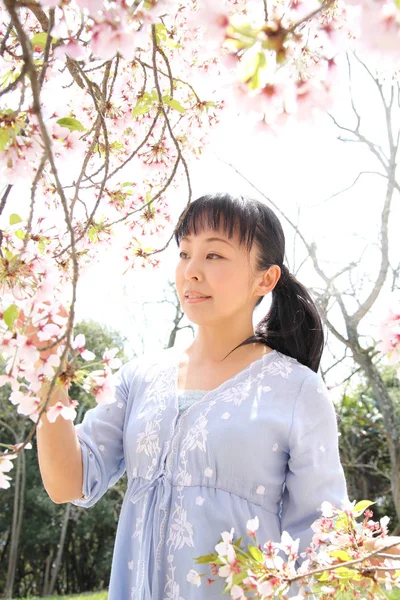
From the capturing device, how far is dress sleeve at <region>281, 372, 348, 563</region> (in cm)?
126

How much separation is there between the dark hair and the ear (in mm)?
14

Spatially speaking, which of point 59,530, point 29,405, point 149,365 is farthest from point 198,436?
point 59,530

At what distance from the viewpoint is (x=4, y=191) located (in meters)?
0.97

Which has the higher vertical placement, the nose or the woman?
the nose

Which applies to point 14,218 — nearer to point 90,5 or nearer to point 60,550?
point 90,5

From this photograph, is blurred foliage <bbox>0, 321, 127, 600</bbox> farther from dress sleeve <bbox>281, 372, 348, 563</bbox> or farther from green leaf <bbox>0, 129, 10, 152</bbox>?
Answer: green leaf <bbox>0, 129, 10, 152</bbox>

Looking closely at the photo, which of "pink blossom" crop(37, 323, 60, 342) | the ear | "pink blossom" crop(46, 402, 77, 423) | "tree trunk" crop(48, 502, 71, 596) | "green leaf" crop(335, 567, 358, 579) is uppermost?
"tree trunk" crop(48, 502, 71, 596)

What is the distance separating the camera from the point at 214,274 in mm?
1378

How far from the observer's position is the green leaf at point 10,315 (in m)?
0.82

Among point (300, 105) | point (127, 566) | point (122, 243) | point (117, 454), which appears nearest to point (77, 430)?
point (117, 454)

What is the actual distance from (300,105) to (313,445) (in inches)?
28.9

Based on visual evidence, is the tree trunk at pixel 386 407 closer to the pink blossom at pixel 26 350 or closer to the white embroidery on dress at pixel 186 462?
the white embroidery on dress at pixel 186 462

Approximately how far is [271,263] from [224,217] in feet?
0.54

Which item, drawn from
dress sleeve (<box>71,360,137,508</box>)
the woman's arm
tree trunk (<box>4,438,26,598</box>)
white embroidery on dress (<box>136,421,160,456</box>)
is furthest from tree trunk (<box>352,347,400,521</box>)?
tree trunk (<box>4,438,26,598</box>)
